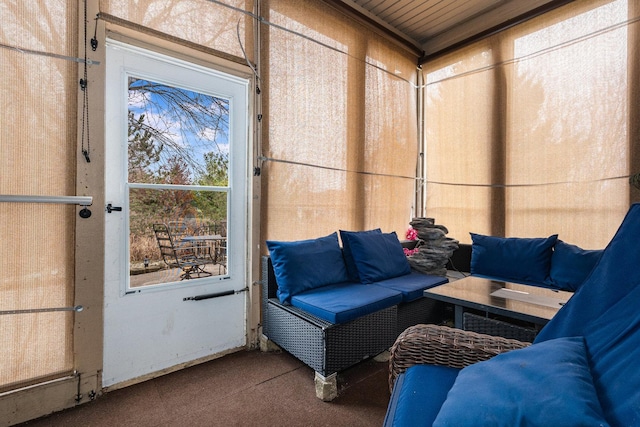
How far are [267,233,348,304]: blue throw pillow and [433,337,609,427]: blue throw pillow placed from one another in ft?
4.83

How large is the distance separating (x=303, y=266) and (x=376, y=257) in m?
0.72

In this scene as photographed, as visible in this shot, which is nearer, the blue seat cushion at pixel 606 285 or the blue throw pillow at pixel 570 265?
the blue seat cushion at pixel 606 285

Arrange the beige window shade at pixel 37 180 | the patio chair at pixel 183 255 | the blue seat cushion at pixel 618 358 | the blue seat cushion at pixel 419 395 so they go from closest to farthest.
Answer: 1. the blue seat cushion at pixel 618 358
2. the blue seat cushion at pixel 419 395
3. the beige window shade at pixel 37 180
4. the patio chair at pixel 183 255

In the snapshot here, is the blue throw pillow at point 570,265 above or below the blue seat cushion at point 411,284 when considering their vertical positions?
above

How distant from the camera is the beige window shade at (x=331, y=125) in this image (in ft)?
8.61

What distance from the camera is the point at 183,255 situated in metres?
2.25

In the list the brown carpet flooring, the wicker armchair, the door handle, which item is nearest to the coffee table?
the wicker armchair

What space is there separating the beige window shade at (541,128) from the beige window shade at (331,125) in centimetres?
51

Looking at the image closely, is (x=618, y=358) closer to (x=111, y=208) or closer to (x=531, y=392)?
(x=531, y=392)

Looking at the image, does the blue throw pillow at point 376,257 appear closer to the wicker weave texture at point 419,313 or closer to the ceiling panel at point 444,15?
the wicker weave texture at point 419,313

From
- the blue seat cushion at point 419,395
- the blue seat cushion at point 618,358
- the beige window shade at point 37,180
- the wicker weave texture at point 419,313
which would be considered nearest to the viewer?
the blue seat cushion at point 618,358

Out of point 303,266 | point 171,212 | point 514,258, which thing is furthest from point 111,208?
point 514,258

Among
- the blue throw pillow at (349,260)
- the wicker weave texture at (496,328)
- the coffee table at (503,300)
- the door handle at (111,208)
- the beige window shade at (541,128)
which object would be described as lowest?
the wicker weave texture at (496,328)

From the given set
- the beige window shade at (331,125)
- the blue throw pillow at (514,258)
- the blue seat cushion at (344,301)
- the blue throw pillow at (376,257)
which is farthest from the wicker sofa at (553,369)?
the blue throw pillow at (514,258)
